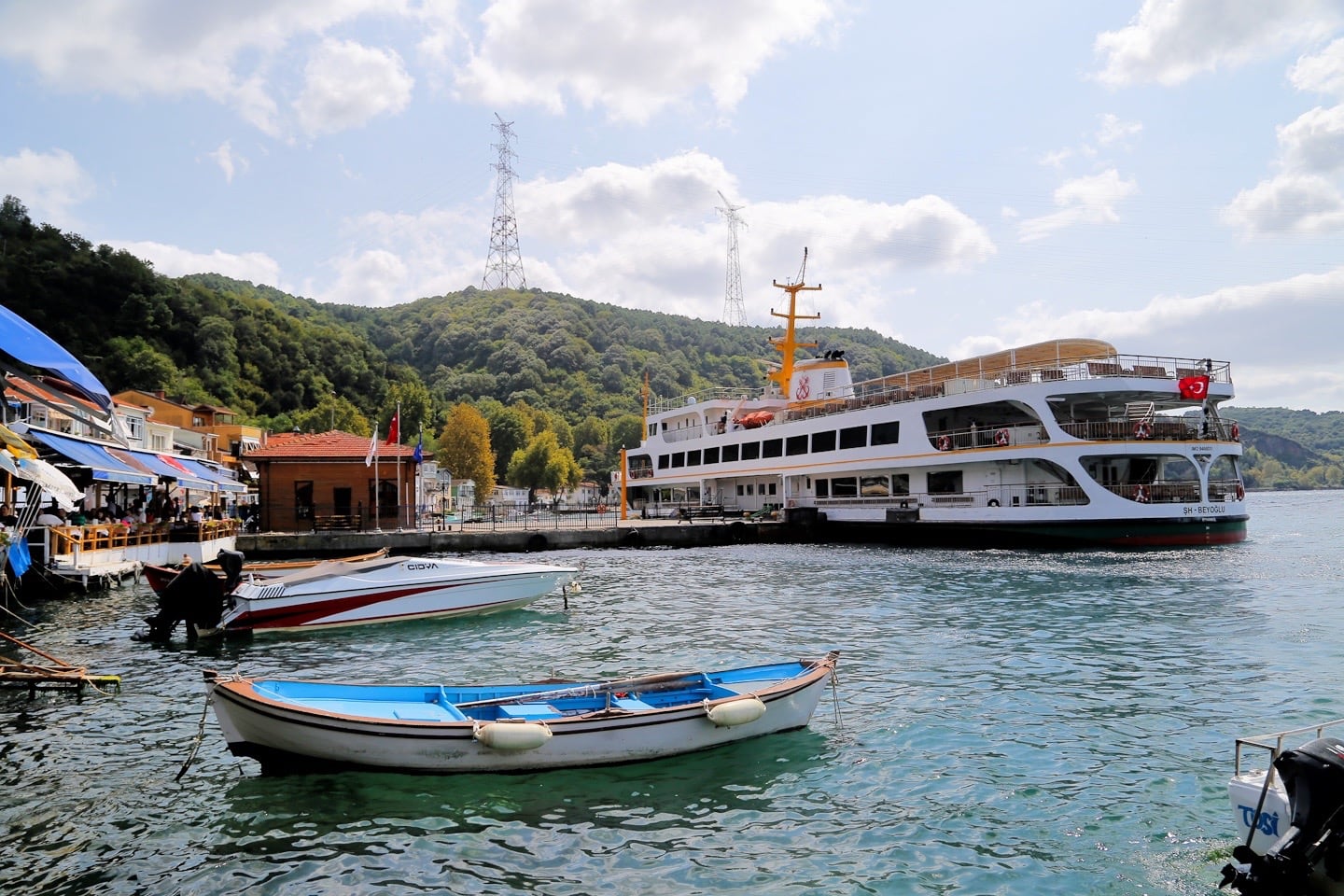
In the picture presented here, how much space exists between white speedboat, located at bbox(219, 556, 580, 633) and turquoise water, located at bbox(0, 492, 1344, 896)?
0.81 meters

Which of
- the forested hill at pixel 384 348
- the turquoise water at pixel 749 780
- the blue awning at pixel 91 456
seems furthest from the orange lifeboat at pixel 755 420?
the turquoise water at pixel 749 780

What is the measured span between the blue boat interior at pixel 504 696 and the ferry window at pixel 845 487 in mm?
31799

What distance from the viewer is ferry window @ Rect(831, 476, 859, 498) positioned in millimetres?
41791

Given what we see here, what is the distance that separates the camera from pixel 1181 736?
9.93m

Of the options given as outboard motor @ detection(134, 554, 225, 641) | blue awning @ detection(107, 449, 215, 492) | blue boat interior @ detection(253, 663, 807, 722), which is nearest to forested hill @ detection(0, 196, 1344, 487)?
blue awning @ detection(107, 449, 215, 492)

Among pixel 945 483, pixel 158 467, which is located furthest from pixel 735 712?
pixel 945 483

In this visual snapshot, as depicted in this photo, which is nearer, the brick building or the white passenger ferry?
the white passenger ferry

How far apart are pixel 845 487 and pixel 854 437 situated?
321cm

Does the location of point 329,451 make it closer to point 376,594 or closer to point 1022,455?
point 376,594

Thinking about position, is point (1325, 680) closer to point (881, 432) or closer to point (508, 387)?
point (881, 432)

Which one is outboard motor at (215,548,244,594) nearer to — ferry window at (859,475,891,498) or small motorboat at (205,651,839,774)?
small motorboat at (205,651,839,774)

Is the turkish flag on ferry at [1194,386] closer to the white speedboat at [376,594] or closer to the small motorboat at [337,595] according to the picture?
the small motorboat at [337,595]

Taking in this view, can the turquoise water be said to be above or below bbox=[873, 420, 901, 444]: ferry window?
below

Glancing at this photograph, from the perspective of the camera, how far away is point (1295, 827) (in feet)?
17.6
